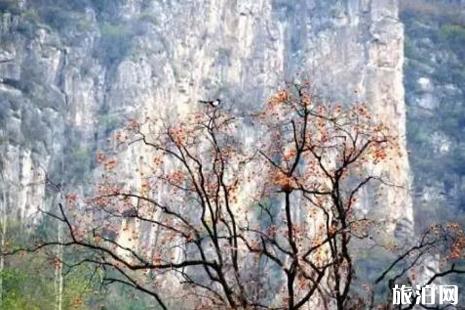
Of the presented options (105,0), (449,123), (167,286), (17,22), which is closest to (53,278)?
(167,286)

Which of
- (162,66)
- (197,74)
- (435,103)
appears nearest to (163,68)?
(162,66)

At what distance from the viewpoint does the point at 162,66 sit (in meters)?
44.2

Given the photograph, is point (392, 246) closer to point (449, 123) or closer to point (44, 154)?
point (44, 154)

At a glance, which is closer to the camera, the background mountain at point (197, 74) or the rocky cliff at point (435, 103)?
the background mountain at point (197, 74)

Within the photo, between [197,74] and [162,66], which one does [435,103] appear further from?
[162,66]

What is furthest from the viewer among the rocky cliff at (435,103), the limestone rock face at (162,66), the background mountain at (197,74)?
the rocky cliff at (435,103)

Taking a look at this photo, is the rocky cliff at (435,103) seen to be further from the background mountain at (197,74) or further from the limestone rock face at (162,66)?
the limestone rock face at (162,66)

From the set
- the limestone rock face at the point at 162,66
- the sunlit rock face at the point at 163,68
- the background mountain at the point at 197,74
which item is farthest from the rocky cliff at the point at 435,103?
the limestone rock face at the point at 162,66

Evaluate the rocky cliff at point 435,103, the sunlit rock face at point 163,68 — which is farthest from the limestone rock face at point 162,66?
the rocky cliff at point 435,103

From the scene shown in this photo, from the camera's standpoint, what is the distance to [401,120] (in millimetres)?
48750

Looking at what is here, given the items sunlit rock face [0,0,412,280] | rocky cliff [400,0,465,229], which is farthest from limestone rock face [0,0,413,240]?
rocky cliff [400,0,465,229]

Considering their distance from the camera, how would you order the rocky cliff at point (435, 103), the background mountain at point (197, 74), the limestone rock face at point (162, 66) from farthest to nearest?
the rocky cliff at point (435, 103) → the background mountain at point (197, 74) → the limestone rock face at point (162, 66)

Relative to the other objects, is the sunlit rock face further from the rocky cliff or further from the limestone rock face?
the rocky cliff

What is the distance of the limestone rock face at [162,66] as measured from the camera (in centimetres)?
3884
